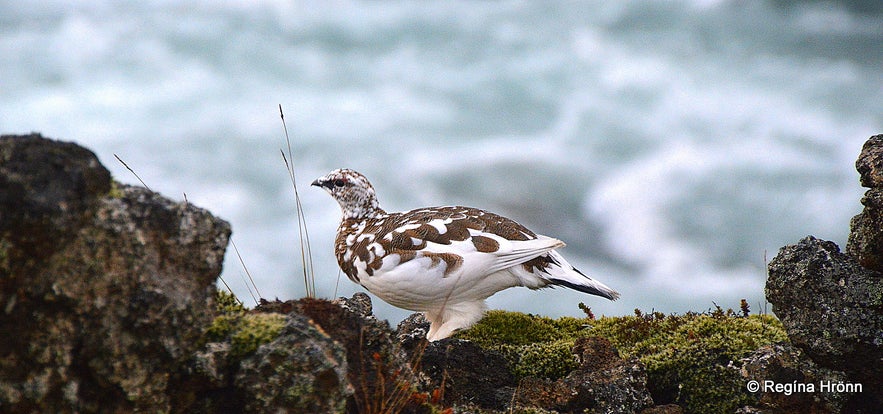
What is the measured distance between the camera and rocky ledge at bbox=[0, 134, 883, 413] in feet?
11.7

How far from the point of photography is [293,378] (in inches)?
164

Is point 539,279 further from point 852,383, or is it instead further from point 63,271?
point 63,271

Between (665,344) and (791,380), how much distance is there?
1.37 meters

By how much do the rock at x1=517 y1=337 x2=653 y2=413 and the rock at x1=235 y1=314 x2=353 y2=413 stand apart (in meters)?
2.42

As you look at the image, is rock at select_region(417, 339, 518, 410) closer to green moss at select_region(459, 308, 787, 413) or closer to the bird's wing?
green moss at select_region(459, 308, 787, 413)

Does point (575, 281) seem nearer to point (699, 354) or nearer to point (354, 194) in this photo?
point (699, 354)

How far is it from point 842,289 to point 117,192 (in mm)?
4855

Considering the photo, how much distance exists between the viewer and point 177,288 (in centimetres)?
391

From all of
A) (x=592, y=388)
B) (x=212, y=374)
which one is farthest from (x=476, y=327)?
(x=212, y=374)

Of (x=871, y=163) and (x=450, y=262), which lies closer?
(x=871, y=163)

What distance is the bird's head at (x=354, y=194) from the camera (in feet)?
27.5

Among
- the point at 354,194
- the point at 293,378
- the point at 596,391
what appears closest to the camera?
the point at 293,378

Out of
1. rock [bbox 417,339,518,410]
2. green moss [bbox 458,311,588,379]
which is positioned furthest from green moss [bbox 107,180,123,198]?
green moss [bbox 458,311,588,379]

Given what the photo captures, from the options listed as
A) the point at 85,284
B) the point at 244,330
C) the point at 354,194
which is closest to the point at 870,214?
the point at 244,330
